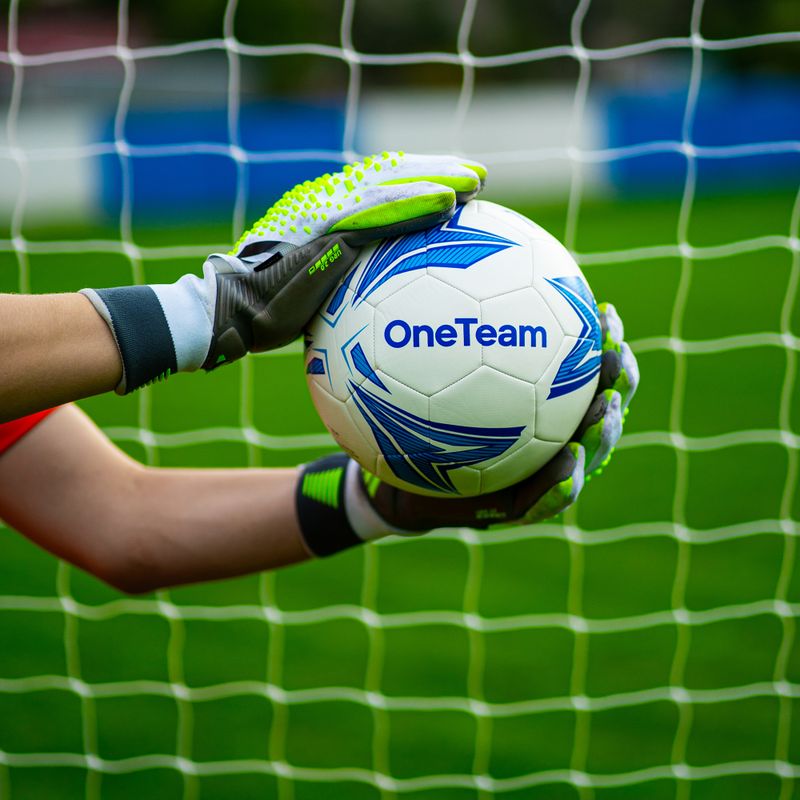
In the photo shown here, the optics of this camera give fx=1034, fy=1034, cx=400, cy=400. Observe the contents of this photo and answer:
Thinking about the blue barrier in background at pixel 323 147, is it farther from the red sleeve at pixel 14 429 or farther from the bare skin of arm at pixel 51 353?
the bare skin of arm at pixel 51 353

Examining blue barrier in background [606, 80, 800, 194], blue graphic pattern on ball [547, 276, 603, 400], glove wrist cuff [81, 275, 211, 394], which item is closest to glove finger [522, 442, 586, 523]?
blue graphic pattern on ball [547, 276, 603, 400]

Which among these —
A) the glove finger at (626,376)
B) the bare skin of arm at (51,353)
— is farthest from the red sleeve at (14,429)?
the glove finger at (626,376)

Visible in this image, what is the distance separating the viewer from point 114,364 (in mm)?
1502

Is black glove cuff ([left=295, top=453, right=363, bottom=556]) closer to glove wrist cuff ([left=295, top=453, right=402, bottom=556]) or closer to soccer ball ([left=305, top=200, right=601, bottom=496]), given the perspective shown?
glove wrist cuff ([left=295, top=453, right=402, bottom=556])

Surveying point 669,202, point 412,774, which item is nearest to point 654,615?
point 412,774

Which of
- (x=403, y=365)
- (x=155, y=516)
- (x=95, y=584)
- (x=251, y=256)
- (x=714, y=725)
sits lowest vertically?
(x=95, y=584)

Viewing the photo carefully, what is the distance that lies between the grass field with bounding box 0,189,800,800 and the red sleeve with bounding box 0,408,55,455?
4.15 ft

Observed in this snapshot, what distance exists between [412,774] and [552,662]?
2.32ft

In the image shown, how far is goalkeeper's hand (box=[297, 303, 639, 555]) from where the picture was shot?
1.77 metres

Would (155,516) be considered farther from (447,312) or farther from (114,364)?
(447,312)

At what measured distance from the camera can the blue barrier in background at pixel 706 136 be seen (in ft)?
44.1

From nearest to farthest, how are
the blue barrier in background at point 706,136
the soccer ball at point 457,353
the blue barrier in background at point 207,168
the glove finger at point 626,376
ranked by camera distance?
the soccer ball at point 457,353 < the glove finger at point 626,376 < the blue barrier in background at point 207,168 < the blue barrier in background at point 706,136

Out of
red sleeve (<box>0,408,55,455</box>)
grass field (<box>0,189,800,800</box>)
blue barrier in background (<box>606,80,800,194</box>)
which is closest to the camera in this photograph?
red sleeve (<box>0,408,55,455</box>)

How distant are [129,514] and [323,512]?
14.8 inches
